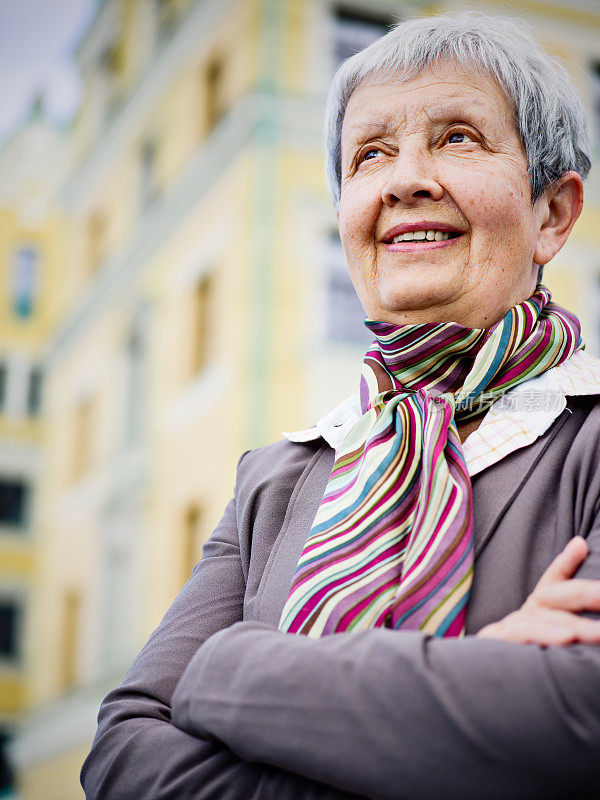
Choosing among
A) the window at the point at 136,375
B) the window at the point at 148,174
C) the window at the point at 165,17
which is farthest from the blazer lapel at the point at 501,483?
the window at the point at 165,17

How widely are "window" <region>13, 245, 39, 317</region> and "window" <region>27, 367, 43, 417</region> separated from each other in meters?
0.92

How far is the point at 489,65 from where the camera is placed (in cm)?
142

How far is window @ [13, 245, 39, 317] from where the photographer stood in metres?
15.6

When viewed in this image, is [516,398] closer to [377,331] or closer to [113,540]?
[377,331]

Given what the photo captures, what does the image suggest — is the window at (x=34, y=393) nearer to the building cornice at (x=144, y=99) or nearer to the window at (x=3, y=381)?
the window at (x=3, y=381)

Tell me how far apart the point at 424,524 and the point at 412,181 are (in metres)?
0.48

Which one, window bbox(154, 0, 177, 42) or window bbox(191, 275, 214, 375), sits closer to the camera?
window bbox(191, 275, 214, 375)

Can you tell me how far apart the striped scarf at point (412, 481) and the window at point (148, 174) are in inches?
385

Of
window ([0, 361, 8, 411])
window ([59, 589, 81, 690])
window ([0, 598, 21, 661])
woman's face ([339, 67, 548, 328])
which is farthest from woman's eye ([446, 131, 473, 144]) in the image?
window ([0, 361, 8, 411])

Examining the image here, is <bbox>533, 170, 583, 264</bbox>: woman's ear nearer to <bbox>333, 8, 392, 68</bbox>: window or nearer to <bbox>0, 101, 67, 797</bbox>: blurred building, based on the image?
<bbox>333, 8, 392, 68</bbox>: window

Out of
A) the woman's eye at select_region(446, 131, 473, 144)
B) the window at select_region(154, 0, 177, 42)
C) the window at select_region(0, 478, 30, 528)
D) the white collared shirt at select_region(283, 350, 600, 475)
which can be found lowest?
the window at select_region(0, 478, 30, 528)

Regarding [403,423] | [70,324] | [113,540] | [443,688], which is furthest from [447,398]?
[70,324]

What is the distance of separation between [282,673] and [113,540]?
9.79m

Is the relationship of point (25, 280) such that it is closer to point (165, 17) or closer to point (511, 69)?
point (165, 17)
